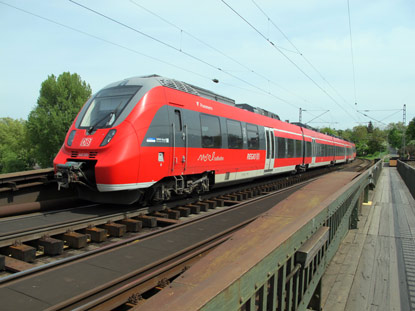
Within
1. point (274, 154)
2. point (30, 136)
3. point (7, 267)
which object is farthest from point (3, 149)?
point (7, 267)

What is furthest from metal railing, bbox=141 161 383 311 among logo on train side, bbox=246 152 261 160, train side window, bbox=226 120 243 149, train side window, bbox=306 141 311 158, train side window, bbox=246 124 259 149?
train side window, bbox=306 141 311 158

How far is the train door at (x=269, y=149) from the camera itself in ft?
Result: 45.1

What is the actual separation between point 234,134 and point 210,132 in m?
1.66

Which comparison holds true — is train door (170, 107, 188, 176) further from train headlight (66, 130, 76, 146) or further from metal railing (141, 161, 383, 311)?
metal railing (141, 161, 383, 311)

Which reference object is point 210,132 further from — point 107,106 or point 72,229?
point 72,229

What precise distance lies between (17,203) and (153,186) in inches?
122

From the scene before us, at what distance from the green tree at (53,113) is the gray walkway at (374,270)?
1739 inches

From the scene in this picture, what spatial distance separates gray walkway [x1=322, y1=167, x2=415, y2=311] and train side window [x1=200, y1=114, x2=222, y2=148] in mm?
4387

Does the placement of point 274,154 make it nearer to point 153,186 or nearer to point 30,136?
point 153,186

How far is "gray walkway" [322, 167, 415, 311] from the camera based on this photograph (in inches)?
165

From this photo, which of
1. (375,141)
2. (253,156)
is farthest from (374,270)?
(375,141)

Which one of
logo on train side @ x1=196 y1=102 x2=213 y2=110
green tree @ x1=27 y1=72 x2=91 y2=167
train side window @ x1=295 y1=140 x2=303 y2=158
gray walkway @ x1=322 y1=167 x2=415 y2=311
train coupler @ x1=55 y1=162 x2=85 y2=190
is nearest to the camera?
gray walkway @ x1=322 y1=167 x2=415 y2=311

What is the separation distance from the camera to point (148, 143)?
23.5ft

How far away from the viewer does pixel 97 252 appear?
4.66 metres
